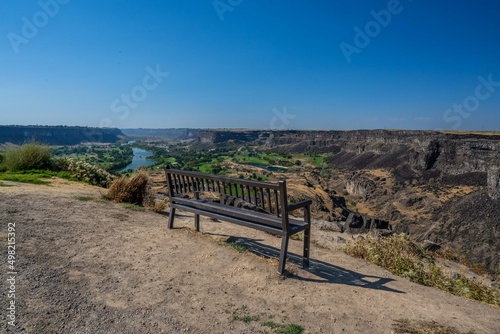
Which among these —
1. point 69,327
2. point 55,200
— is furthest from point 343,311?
point 55,200

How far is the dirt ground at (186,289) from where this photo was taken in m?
3.29

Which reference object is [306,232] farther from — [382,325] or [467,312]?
[467,312]

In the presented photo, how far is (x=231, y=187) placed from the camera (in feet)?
17.8

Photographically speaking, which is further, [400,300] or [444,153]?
[444,153]

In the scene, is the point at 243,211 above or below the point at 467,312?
above

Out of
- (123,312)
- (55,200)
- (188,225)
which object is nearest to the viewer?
(123,312)

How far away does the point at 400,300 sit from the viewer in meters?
4.19

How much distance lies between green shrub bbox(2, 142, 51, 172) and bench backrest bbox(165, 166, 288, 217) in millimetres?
9520

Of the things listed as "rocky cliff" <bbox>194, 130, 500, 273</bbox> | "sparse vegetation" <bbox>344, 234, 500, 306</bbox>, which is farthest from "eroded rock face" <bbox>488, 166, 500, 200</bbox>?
"sparse vegetation" <bbox>344, 234, 500, 306</bbox>

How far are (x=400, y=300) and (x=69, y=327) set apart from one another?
393 cm

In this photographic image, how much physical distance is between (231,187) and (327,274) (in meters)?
2.10

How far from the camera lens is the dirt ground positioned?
3291 millimetres

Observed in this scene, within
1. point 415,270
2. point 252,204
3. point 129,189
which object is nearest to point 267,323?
point 252,204

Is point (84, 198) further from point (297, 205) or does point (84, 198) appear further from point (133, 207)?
point (297, 205)
